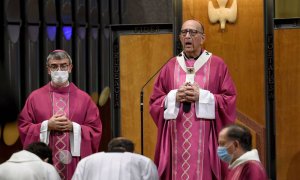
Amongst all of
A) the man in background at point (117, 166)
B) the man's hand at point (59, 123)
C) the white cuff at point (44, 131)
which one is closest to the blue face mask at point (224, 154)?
the man in background at point (117, 166)

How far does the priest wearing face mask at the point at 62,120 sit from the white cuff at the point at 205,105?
41.6 inches

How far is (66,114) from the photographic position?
7.26 m

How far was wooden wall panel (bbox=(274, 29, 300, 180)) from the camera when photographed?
937 cm

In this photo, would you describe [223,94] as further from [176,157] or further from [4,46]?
[4,46]

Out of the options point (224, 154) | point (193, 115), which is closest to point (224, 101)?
point (193, 115)

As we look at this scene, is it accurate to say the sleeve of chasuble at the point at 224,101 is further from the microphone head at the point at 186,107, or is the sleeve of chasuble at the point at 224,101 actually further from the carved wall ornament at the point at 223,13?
the carved wall ornament at the point at 223,13

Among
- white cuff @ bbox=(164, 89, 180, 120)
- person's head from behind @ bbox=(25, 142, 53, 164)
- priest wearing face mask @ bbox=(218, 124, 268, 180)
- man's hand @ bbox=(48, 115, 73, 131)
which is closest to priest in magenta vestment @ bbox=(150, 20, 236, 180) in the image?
white cuff @ bbox=(164, 89, 180, 120)

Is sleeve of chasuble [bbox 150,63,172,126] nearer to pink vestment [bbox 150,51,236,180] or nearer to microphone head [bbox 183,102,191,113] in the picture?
pink vestment [bbox 150,51,236,180]

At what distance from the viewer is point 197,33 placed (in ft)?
22.6

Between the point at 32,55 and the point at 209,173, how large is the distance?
14.7 ft

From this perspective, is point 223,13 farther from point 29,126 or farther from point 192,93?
point 29,126

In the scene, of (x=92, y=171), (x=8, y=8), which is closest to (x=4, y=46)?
(x=8, y=8)

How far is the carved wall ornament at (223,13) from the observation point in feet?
31.2

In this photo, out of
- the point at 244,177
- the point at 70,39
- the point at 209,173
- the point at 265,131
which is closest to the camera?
the point at 244,177
